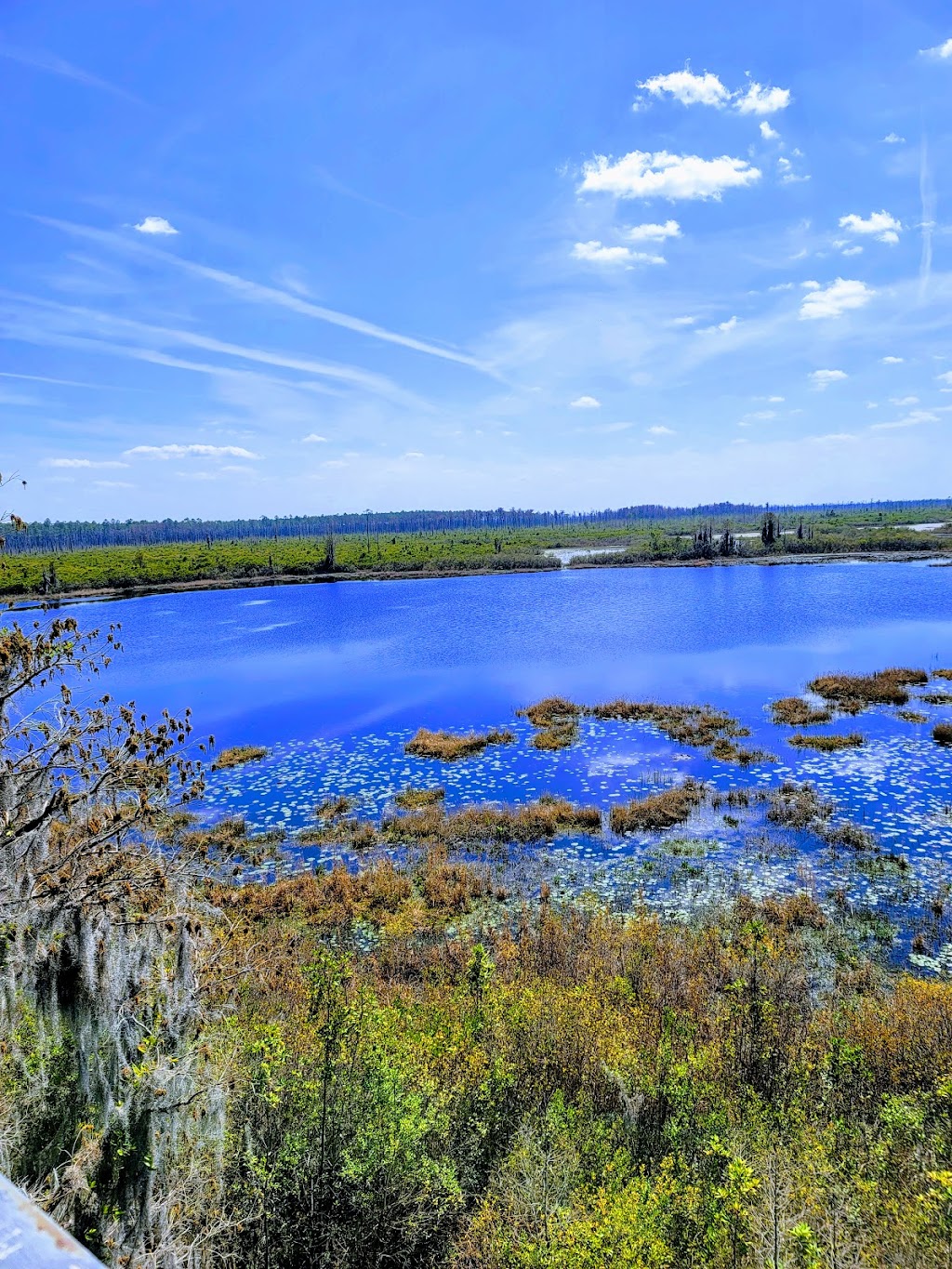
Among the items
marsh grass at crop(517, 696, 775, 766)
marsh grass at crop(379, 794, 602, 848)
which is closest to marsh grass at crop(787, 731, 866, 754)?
marsh grass at crop(517, 696, 775, 766)

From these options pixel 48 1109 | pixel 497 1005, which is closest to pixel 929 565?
pixel 497 1005

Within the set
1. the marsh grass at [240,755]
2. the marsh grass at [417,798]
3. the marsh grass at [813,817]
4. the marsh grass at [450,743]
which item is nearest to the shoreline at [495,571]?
the marsh grass at [240,755]

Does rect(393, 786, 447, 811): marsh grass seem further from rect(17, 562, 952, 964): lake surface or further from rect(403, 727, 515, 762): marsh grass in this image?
rect(403, 727, 515, 762): marsh grass

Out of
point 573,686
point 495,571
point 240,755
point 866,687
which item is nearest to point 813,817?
point 866,687

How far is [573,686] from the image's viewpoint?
3916cm

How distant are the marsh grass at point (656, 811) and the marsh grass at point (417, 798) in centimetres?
613

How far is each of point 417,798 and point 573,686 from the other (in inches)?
647

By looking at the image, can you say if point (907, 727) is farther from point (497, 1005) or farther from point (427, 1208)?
point (427, 1208)

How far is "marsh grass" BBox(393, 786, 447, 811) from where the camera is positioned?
79.8 ft

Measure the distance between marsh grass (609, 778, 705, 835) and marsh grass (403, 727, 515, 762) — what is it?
8.22 meters

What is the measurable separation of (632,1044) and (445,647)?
41.5 metres

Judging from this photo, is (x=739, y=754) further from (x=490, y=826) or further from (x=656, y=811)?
(x=490, y=826)

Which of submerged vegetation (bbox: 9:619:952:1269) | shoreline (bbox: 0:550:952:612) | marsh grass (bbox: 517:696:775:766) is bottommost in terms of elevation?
marsh grass (bbox: 517:696:775:766)

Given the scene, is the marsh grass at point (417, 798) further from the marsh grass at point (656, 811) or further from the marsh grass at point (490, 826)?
the marsh grass at point (656, 811)
